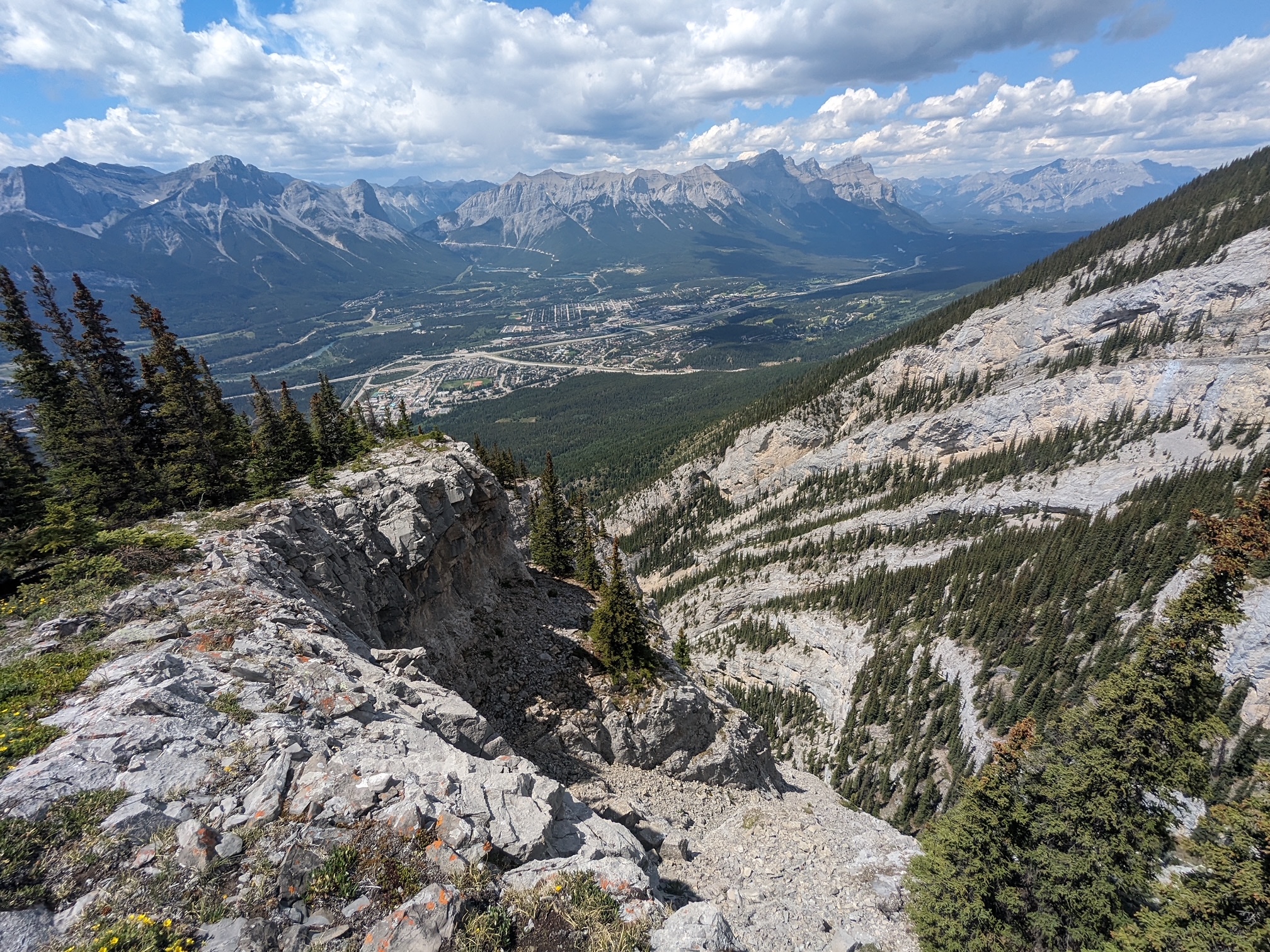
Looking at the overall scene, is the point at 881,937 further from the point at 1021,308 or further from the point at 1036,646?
the point at 1021,308

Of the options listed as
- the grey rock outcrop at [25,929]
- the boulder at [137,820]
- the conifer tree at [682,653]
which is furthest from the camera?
the conifer tree at [682,653]

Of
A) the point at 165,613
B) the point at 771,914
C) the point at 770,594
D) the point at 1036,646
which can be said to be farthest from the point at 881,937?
the point at 770,594

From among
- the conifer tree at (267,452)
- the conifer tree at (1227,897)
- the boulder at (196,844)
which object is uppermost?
the conifer tree at (267,452)

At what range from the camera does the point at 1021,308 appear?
448 ft

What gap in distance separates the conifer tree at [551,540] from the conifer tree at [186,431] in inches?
1004

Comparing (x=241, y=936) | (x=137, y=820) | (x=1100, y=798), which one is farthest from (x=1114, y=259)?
(x=137, y=820)

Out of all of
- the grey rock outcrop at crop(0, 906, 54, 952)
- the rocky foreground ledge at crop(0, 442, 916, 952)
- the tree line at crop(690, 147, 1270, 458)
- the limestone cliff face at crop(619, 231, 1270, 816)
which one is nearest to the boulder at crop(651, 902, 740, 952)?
the rocky foreground ledge at crop(0, 442, 916, 952)

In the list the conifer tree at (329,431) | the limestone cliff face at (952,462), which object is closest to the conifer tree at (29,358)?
the conifer tree at (329,431)

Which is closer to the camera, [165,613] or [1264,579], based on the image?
[165,613]

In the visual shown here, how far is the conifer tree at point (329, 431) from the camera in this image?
39688 millimetres

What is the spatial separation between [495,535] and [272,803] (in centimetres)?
2917

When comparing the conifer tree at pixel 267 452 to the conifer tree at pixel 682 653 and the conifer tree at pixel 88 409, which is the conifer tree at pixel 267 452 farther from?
the conifer tree at pixel 682 653

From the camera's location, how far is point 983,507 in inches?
4210

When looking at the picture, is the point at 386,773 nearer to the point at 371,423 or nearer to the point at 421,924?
the point at 421,924
